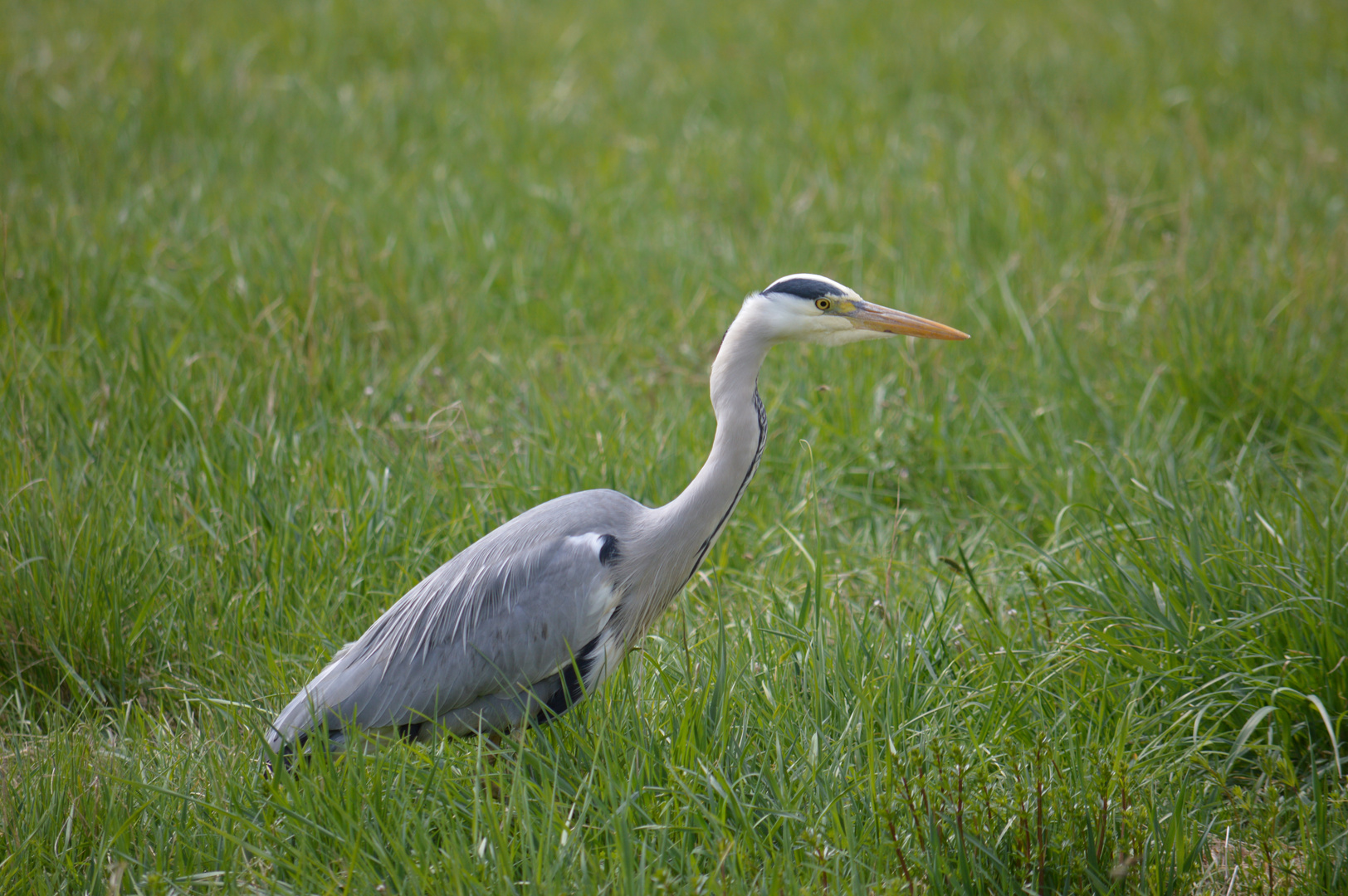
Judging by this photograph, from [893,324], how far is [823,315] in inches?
8.2

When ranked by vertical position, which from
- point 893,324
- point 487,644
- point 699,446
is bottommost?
point 699,446

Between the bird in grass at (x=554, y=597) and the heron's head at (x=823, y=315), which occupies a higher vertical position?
the heron's head at (x=823, y=315)

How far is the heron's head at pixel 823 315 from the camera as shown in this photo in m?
2.79

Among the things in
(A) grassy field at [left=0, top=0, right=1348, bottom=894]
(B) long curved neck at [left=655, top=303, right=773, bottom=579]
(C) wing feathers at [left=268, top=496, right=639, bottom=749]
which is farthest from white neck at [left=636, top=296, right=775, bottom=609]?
(A) grassy field at [left=0, top=0, right=1348, bottom=894]

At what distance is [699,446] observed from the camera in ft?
13.7

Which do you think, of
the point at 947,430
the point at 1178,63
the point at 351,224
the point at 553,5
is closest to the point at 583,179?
the point at 351,224

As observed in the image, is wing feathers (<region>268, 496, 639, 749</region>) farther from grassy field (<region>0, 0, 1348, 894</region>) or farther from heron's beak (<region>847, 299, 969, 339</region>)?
heron's beak (<region>847, 299, 969, 339</region>)

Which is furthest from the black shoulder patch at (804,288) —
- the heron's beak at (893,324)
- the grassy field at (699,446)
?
the grassy field at (699,446)

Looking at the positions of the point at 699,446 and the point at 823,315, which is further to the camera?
the point at 699,446

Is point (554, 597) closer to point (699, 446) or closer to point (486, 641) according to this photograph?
point (486, 641)

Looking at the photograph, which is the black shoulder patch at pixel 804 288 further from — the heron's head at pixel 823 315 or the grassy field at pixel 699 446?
the grassy field at pixel 699 446

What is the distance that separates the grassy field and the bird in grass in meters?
0.16

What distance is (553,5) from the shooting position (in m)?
10.1

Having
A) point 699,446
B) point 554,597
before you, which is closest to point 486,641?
point 554,597
